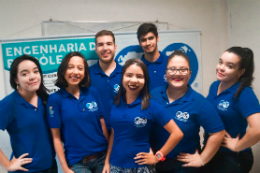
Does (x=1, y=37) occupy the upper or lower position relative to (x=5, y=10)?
lower

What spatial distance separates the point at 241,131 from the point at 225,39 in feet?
5.20

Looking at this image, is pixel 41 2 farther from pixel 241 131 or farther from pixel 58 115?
pixel 241 131

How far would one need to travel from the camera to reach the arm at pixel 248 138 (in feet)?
4.33

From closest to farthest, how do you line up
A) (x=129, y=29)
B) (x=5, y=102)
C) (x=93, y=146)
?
(x=5, y=102)
(x=93, y=146)
(x=129, y=29)

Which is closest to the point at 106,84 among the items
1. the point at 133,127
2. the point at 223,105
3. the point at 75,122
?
the point at 75,122

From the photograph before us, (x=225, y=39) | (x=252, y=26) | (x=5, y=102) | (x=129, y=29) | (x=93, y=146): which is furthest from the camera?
(x=225, y=39)

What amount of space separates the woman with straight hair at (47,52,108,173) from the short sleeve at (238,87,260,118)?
3.59 feet

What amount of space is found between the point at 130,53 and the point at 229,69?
117cm

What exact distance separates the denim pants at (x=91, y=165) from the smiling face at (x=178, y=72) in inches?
32.6

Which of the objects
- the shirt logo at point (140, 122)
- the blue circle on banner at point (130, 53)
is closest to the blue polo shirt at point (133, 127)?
the shirt logo at point (140, 122)

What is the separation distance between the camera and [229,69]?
1469 millimetres

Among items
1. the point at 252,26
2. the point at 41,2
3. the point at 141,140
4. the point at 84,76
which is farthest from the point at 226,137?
the point at 41,2

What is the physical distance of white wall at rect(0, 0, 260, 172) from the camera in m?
Result: 2.23

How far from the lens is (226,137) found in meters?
1.51
